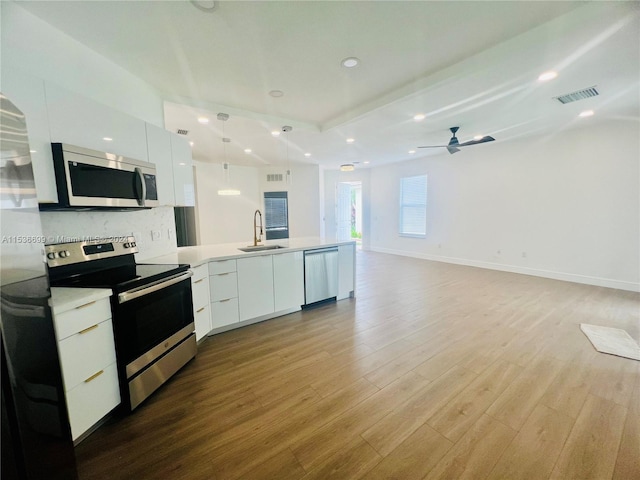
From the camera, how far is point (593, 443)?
153cm

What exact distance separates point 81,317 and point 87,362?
28cm

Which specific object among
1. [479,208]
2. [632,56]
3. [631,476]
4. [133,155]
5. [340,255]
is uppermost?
[632,56]

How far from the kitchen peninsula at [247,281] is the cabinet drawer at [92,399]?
2.80 ft

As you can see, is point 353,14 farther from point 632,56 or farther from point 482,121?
point 482,121

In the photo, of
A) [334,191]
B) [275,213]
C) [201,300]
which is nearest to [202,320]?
[201,300]

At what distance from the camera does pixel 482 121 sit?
4133mm

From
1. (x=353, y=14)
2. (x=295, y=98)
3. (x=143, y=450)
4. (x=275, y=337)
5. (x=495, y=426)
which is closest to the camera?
(x=143, y=450)

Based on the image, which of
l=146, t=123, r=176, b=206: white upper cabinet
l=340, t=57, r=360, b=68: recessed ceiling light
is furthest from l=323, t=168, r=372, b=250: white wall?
l=146, t=123, r=176, b=206: white upper cabinet

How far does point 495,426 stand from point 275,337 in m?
2.04

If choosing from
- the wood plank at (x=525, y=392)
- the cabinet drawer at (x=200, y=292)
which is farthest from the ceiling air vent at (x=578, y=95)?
the cabinet drawer at (x=200, y=292)

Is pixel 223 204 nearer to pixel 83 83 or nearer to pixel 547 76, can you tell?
pixel 83 83

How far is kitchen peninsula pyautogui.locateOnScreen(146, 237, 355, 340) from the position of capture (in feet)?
8.79

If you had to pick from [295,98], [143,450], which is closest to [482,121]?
[295,98]

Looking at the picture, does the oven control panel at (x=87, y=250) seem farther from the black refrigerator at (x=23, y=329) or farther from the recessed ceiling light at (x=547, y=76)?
the recessed ceiling light at (x=547, y=76)
